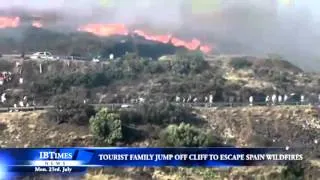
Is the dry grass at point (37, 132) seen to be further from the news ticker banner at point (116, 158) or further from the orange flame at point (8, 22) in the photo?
the orange flame at point (8, 22)

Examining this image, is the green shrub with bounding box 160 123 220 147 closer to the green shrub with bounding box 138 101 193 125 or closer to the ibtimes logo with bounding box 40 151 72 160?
the green shrub with bounding box 138 101 193 125

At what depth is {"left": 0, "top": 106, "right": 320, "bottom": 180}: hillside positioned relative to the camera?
5225 centimetres

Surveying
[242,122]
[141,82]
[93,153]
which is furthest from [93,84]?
[93,153]

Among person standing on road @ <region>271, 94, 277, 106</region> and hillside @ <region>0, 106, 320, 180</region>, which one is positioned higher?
person standing on road @ <region>271, 94, 277, 106</region>

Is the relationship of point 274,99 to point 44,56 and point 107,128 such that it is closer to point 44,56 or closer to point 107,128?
point 107,128

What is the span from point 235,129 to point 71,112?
12.8 meters

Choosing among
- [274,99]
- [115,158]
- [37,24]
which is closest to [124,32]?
[37,24]

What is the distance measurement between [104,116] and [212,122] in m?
9.26

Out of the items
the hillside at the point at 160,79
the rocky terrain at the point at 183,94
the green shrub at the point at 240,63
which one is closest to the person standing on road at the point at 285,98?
the hillside at the point at 160,79

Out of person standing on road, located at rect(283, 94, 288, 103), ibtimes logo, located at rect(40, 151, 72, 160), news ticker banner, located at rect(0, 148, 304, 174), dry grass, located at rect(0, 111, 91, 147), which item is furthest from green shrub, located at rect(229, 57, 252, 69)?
ibtimes logo, located at rect(40, 151, 72, 160)

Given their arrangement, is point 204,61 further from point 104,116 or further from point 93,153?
point 93,153

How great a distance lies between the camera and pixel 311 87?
2579 inches

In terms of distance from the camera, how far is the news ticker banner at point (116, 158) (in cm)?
4522

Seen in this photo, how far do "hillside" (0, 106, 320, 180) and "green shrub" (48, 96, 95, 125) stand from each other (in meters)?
0.52
